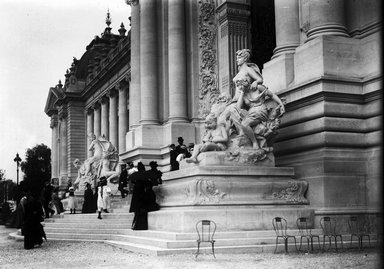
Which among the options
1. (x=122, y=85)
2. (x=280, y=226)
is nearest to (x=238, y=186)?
(x=280, y=226)

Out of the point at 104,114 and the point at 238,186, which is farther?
the point at 104,114

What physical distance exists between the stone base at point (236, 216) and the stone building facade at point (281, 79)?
0.98m

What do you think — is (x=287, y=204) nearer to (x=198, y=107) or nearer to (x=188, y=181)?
(x=188, y=181)

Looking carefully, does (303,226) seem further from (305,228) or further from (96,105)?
(96,105)

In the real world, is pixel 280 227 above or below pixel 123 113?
below

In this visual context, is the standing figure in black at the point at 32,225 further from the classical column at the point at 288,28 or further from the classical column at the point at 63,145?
the classical column at the point at 63,145

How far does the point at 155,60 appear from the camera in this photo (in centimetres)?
2770

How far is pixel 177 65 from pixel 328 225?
48.0 ft

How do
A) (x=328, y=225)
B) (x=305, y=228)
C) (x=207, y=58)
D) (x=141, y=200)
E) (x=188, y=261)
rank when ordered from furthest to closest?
(x=207, y=58)
(x=141, y=200)
(x=328, y=225)
(x=305, y=228)
(x=188, y=261)

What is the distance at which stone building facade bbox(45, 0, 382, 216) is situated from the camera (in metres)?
14.2

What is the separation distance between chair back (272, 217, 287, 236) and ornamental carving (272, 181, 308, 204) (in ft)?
3.36

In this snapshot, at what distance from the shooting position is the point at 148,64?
27422 mm

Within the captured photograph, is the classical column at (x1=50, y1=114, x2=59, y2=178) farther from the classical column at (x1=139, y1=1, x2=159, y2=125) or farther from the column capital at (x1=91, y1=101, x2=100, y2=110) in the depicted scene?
the classical column at (x1=139, y1=1, x2=159, y2=125)

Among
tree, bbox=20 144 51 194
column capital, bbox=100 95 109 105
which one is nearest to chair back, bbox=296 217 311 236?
column capital, bbox=100 95 109 105
